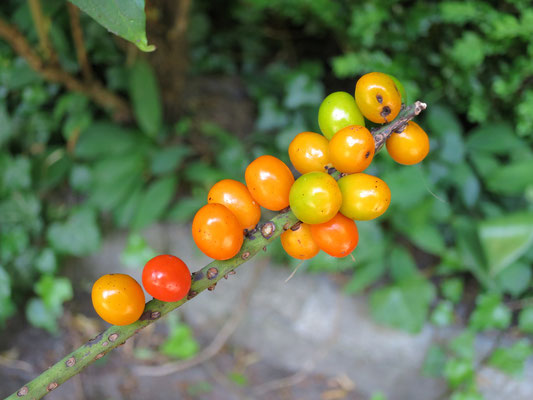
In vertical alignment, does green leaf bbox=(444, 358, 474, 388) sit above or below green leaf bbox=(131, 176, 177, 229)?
below

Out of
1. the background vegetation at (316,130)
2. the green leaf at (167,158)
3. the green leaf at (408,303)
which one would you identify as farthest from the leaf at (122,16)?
the green leaf at (408,303)

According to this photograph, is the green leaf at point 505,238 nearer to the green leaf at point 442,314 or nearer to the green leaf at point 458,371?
the green leaf at point 442,314

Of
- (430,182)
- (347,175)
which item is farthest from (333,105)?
(430,182)

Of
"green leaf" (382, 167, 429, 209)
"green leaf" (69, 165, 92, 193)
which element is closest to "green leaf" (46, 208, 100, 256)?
"green leaf" (69, 165, 92, 193)

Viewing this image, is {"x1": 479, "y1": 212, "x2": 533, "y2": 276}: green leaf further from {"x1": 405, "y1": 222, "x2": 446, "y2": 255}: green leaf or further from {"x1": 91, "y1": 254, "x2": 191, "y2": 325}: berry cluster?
{"x1": 91, "y1": 254, "x2": 191, "y2": 325}: berry cluster

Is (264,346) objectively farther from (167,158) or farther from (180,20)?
(180,20)
